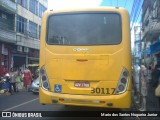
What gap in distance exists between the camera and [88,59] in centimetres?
853

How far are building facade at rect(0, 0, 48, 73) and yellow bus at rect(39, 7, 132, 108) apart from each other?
74.3 feet

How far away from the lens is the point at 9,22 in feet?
113

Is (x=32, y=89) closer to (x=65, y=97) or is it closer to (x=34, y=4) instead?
(x=65, y=97)

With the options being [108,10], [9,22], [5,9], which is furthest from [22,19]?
[108,10]

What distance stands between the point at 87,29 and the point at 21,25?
30.0 metres

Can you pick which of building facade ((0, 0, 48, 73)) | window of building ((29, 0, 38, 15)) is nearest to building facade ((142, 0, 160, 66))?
building facade ((0, 0, 48, 73))

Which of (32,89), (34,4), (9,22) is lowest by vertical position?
(32,89)

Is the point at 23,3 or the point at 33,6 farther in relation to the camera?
the point at 33,6

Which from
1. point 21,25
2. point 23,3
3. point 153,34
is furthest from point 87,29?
point 23,3

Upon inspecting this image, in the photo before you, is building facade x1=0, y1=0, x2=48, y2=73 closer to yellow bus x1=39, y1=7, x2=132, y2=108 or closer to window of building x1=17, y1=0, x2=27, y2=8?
window of building x1=17, y1=0, x2=27, y2=8

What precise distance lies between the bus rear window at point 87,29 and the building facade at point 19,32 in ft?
74.0

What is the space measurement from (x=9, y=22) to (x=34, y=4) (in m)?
10.2

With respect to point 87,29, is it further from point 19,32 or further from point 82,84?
point 19,32

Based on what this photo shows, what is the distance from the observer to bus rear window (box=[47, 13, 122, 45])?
866 centimetres
